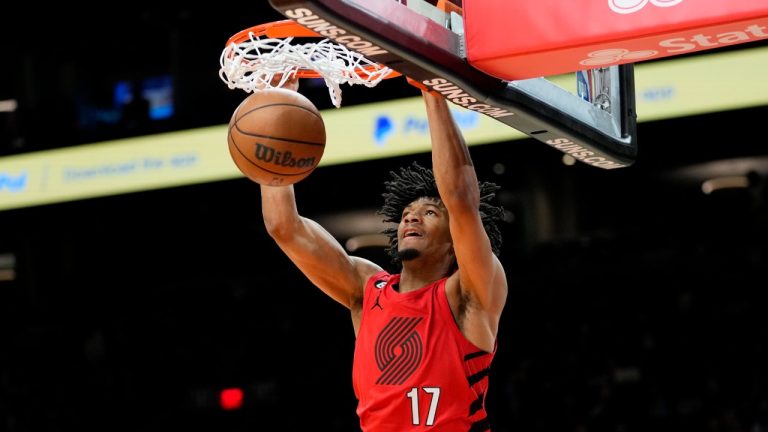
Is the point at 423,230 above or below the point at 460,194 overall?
below

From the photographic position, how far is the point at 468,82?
348 centimetres

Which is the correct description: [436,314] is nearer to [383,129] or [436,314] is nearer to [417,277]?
[417,277]

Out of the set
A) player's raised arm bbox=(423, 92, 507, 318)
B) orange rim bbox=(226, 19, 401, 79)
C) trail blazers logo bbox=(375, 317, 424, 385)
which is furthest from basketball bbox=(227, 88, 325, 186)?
trail blazers logo bbox=(375, 317, 424, 385)

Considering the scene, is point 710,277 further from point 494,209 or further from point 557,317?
point 494,209

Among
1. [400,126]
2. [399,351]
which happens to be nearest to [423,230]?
[399,351]

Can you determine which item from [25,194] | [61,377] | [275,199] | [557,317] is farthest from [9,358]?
[275,199]

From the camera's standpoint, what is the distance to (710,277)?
10570 mm

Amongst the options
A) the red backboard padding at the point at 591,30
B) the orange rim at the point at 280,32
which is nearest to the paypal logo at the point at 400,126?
the orange rim at the point at 280,32

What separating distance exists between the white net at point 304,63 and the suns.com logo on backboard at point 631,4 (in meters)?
0.97

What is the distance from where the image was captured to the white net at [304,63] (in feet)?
13.2

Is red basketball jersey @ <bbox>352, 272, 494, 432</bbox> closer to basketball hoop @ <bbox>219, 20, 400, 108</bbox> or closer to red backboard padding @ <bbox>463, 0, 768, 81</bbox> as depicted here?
basketball hoop @ <bbox>219, 20, 400, 108</bbox>

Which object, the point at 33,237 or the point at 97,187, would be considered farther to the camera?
the point at 33,237

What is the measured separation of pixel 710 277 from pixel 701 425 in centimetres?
164

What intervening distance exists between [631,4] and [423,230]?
4.28ft
